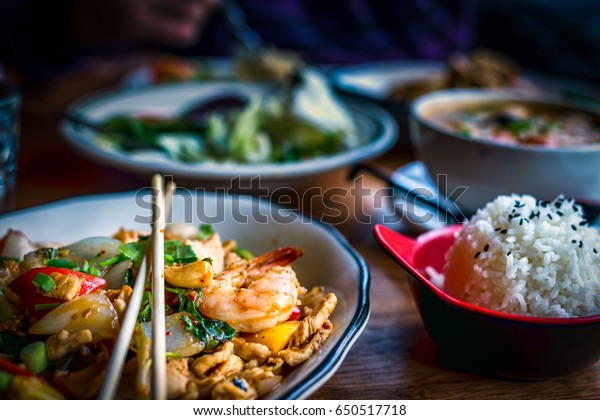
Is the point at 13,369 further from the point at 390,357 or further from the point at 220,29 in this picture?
the point at 220,29

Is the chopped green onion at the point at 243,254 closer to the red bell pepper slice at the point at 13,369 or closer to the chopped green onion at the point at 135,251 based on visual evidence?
the chopped green onion at the point at 135,251

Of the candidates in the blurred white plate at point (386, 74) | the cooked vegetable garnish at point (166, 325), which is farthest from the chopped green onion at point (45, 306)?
the blurred white plate at point (386, 74)

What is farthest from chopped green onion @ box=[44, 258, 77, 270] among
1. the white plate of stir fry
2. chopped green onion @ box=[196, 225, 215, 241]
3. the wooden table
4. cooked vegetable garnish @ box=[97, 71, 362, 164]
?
cooked vegetable garnish @ box=[97, 71, 362, 164]

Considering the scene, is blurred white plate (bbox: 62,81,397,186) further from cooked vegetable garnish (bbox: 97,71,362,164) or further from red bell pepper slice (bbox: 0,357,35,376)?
red bell pepper slice (bbox: 0,357,35,376)

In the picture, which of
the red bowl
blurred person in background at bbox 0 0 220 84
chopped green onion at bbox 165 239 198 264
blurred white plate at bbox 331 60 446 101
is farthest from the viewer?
blurred person in background at bbox 0 0 220 84

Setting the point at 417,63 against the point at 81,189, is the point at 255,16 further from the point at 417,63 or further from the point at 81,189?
the point at 81,189
